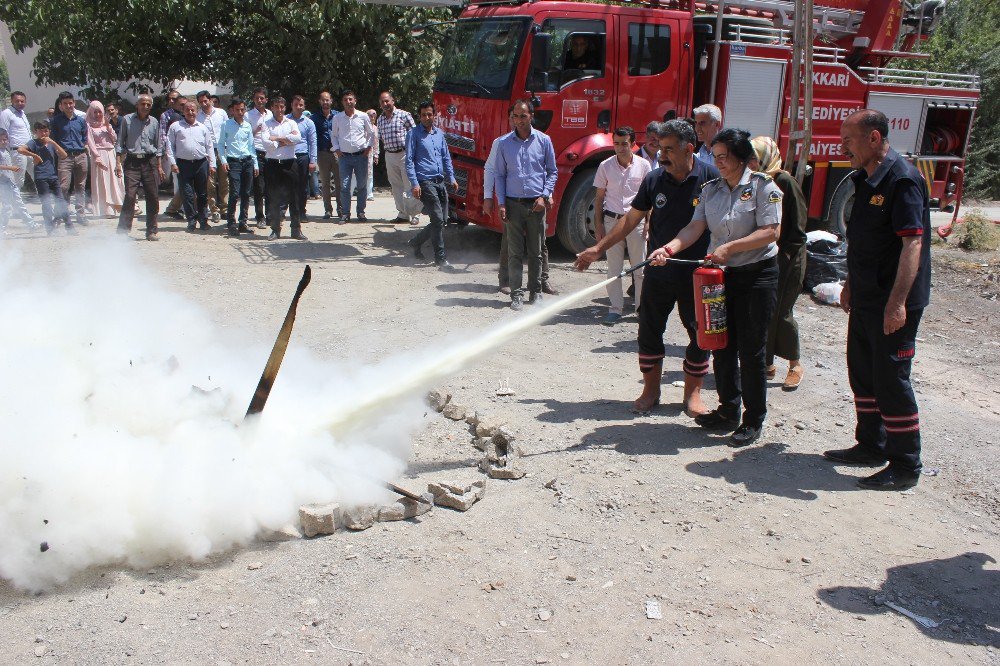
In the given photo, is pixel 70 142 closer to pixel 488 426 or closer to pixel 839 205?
pixel 488 426

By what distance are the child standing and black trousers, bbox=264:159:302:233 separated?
8.16ft

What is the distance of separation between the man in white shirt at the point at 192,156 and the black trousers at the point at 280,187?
2.58ft

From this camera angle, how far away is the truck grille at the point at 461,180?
10031 mm

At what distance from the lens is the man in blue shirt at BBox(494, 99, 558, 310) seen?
797cm

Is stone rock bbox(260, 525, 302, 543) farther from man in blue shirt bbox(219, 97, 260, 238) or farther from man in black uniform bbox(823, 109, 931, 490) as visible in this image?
man in blue shirt bbox(219, 97, 260, 238)

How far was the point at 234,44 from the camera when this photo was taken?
15.9m

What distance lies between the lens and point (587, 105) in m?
9.47

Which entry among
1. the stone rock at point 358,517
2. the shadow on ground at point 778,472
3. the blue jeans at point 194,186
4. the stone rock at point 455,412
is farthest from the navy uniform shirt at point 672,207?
the blue jeans at point 194,186

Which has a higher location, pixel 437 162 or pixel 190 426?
pixel 437 162

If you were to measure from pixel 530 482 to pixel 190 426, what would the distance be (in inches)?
69.6

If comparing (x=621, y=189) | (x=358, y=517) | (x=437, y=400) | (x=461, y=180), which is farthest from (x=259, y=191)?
(x=358, y=517)

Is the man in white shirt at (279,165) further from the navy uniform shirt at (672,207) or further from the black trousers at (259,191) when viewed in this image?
the navy uniform shirt at (672,207)

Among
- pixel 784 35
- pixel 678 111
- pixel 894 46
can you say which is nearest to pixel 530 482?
pixel 678 111

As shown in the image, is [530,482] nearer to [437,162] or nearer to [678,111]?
[437,162]
